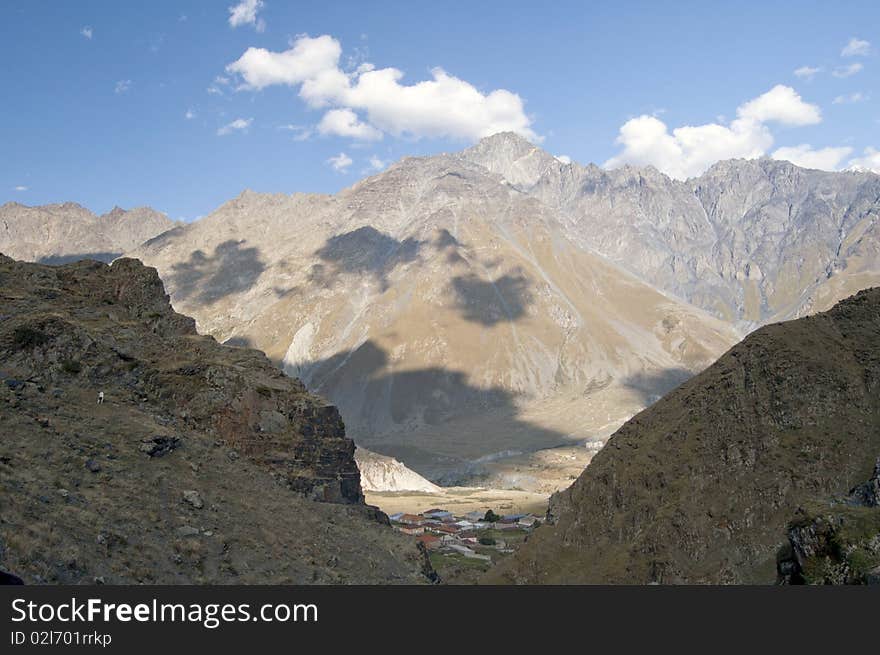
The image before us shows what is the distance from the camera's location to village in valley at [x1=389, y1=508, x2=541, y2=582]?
8188 cm

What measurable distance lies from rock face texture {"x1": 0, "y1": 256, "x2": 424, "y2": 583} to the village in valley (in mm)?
33860

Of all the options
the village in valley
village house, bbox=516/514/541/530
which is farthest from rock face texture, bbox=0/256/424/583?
village house, bbox=516/514/541/530

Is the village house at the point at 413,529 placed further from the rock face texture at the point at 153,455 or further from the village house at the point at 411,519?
the rock face texture at the point at 153,455

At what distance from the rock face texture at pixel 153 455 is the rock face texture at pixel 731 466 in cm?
995

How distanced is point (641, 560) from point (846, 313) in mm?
19274

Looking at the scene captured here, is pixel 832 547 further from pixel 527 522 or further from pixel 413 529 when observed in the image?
pixel 527 522

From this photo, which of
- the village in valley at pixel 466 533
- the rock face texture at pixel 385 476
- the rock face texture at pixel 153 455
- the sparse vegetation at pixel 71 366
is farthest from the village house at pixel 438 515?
the sparse vegetation at pixel 71 366

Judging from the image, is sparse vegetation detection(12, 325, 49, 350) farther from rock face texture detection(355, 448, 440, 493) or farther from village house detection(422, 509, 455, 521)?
rock face texture detection(355, 448, 440, 493)

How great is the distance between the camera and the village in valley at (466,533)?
269ft

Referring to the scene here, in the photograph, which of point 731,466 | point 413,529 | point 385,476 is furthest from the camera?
point 385,476

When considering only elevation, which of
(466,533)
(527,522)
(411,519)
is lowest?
(466,533)

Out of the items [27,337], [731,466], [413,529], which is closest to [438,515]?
[413,529]

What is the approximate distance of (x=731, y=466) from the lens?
37500 mm

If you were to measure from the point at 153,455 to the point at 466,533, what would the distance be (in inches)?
2946
